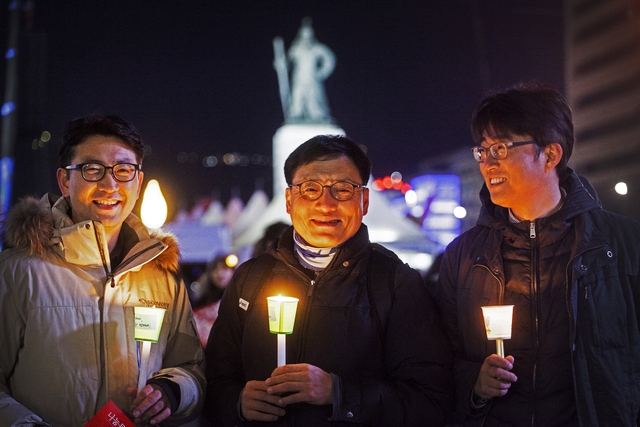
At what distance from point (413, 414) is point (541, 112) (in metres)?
1.73

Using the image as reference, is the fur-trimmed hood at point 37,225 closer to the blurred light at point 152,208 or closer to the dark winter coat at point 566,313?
the dark winter coat at point 566,313

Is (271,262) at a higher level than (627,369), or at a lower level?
higher

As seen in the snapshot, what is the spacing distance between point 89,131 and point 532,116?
7.95 ft

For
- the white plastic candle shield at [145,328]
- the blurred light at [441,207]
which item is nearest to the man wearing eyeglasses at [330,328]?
the white plastic candle shield at [145,328]

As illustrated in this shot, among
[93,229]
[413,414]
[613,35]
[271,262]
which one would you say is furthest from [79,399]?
[613,35]

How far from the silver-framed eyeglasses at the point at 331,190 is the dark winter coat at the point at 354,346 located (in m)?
0.23

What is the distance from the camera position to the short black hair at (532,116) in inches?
129

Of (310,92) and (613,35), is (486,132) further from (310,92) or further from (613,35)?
(613,35)

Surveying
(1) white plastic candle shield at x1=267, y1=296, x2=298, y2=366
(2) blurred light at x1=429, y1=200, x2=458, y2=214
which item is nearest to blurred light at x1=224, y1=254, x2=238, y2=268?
(1) white plastic candle shield at x1=267, y1=296, x2=298, y2=366

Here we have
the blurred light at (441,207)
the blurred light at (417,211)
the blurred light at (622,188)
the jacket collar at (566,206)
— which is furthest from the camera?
the blurred light at (417,211)

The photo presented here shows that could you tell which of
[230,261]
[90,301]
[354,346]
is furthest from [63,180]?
[230,261]

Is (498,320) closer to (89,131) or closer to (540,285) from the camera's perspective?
(540,285)

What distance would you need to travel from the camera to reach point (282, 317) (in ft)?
8.92

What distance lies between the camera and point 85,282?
3.19 meters
